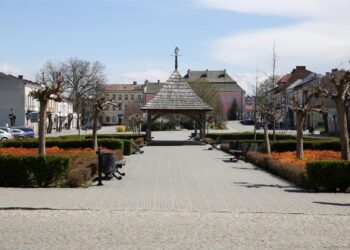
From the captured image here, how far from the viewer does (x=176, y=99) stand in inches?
1955

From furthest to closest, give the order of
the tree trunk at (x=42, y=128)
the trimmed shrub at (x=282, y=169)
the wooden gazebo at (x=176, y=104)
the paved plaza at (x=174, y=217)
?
the wooden gazebo at (x=176, y=104)
the tree trunk at (x=42, y=128)
the trimmed shrub at (x=282, y=169)
the paved plaza at (x=174, y=217)

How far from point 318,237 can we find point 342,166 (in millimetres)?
6536

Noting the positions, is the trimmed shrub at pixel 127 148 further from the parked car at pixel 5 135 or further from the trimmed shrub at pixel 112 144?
the parked car at pixel 5 135

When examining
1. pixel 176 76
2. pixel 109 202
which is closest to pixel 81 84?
pixel 176 76

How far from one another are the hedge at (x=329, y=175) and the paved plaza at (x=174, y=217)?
0.61 meters

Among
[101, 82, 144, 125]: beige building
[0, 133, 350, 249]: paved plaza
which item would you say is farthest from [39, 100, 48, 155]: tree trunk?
[101, 82, 144, 125]: beige building

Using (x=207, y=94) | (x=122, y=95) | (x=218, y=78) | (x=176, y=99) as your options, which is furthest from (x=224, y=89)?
(x=176, y=99)

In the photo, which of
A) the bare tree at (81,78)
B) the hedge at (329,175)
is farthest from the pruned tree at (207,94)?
the hedge at (329,175)

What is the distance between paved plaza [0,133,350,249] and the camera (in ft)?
29.6

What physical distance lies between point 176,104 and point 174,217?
37901 mm

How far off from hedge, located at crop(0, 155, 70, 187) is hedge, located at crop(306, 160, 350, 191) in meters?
6.74

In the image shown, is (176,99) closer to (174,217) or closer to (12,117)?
(12,117)

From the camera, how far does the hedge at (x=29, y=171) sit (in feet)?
52.6

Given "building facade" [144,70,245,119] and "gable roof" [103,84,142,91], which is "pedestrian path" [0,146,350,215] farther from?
"gable roof" [103,84,142,91]
